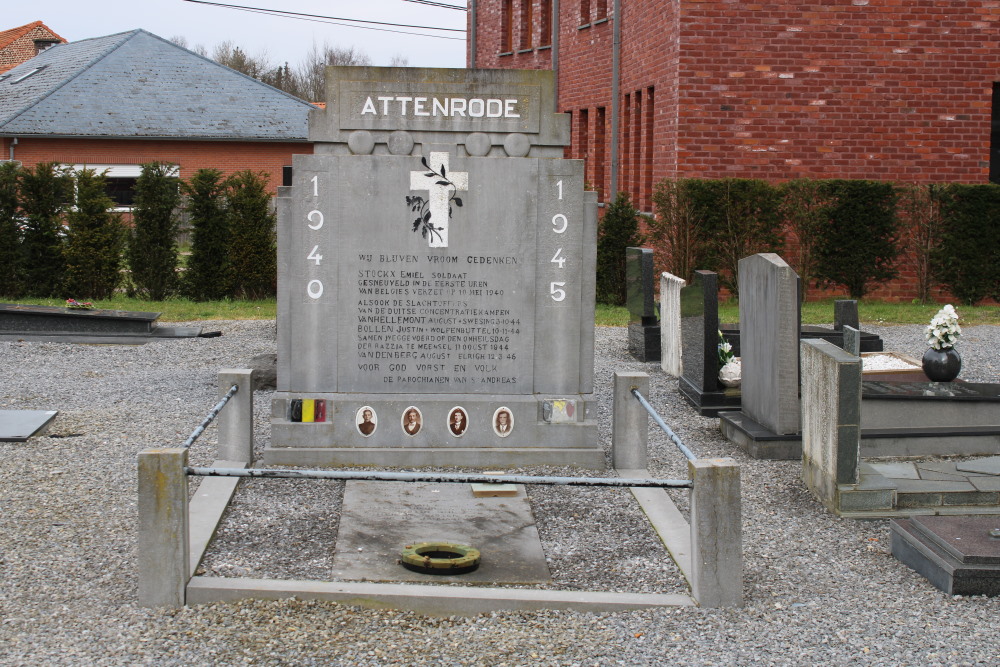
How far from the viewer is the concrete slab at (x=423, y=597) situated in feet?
16.7

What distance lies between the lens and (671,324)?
1202 cm

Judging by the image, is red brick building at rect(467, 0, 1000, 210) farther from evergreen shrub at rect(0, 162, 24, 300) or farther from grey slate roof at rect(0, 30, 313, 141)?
grey slate roof at rect(0, 30, 313, 141)

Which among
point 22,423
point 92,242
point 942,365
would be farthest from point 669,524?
point 92,242

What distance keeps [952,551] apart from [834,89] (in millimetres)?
14232

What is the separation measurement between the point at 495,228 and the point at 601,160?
1912cm

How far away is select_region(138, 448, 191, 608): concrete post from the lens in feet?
16.4

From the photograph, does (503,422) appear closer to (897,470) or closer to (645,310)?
(897,470)

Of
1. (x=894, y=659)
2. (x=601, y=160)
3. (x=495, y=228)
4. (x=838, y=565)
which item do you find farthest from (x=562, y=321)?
(x=601, y=160)

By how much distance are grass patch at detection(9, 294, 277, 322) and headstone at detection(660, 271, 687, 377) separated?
20.6ft

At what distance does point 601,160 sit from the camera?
86.2 feet

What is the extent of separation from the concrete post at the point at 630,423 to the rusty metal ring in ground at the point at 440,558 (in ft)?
7.03

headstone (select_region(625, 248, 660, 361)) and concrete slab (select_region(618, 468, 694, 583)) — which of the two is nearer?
concrete slab (select_region(618, 468, 694, 583))

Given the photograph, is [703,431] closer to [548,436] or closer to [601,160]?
[548,436]

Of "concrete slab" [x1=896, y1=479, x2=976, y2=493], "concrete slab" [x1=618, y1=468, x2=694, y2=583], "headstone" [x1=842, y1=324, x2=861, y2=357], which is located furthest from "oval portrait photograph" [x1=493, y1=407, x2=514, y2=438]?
"headstone" [x1=842, y1=324, x2=861, y2=357]
